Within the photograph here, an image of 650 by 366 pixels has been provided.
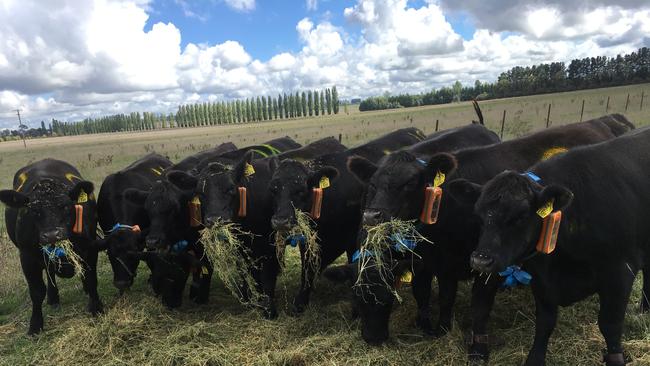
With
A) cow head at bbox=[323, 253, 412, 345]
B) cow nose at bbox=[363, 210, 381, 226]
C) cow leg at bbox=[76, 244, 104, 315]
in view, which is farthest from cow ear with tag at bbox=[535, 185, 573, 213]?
cow leg at bbox=[76, 244, 104, 315]

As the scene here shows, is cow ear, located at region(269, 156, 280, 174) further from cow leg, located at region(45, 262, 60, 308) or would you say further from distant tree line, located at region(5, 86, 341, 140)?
distant tree line, located at region(5, 86, 341, 140)

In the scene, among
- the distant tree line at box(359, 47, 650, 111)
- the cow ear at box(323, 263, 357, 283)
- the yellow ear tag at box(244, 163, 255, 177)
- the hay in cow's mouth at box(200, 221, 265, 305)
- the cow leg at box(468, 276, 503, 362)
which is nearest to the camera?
the cow leg at box(468, 276, 503, 362)

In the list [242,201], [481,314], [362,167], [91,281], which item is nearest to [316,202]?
[362,167]

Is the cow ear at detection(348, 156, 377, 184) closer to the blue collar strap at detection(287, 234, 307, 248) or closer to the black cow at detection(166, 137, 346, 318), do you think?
the blue collar strap at detection(287, 234, 307, 248)

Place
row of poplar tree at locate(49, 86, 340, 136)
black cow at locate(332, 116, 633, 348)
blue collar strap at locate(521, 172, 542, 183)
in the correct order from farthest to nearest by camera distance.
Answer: row of poplar tree at locate(49, 86, 340, 136), black cow at locate(332, 116, 633, 348), blue collar strap at locate(521, 172, 542, 183)

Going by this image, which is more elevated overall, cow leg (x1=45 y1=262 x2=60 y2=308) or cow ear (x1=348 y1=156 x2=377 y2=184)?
cow ear (x1=348 y1=156 x2=377 y2=184)

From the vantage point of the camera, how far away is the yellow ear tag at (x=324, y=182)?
5.70 meters

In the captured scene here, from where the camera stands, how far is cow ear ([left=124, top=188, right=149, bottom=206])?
597 cm

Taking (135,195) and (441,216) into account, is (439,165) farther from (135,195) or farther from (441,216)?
(135,195)

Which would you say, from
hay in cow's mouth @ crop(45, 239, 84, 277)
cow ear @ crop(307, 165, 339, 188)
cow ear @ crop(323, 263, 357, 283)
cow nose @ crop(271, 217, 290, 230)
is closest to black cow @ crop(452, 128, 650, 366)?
cow ear @ crop(323, 263, 357, 283)

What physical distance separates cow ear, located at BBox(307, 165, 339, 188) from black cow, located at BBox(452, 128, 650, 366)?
6.17 ft

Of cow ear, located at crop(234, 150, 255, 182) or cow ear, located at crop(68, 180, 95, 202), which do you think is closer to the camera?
cow ear, located at crop(68, 180, 95, 202)

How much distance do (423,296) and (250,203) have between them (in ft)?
8.30

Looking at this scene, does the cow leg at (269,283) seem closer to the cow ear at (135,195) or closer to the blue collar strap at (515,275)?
the cow ear at (135,195)
